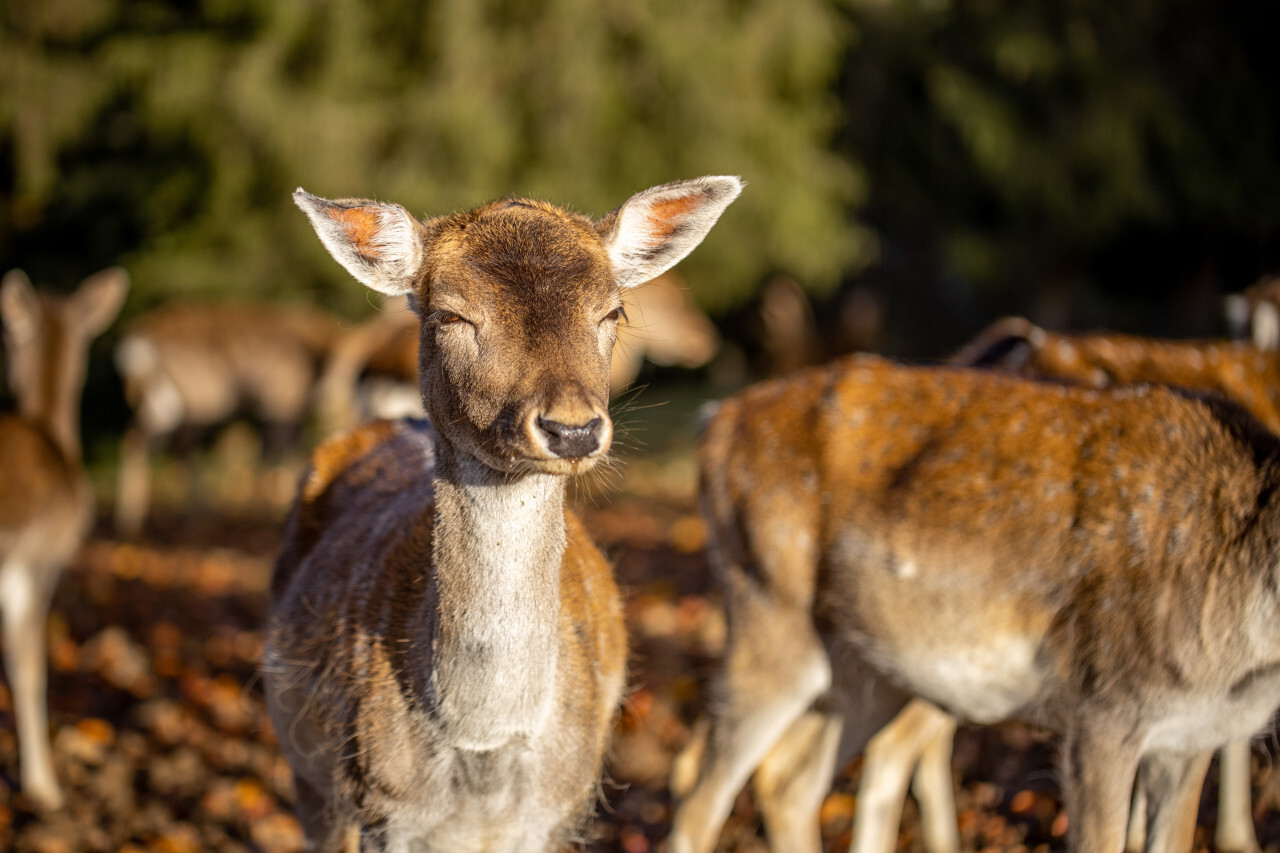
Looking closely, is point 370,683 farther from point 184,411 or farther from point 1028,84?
point 1028,84

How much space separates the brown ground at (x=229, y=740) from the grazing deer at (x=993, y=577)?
0.58 metres

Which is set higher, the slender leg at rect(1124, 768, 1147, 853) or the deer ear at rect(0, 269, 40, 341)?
the deer ear at rect(0, 269, 40, 341)

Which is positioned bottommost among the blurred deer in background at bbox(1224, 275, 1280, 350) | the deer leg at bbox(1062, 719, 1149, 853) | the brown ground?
the brown ground

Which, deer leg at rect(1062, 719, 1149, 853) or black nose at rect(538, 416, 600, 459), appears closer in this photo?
black nose at rect(538, 416, 600, 459)

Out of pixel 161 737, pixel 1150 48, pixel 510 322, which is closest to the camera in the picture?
pixel 510 322

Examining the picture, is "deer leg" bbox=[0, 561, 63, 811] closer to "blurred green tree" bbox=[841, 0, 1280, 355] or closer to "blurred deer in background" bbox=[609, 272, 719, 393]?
"blurred deer in background" bbox=[609, 272, 719, 393]

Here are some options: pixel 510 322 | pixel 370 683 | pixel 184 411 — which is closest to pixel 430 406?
pixel 510 322

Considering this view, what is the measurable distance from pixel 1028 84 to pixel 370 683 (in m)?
15.3

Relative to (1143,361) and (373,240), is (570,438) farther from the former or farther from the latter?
(1143,361)

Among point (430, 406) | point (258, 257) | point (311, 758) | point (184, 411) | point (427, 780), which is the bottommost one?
point (184, 411)

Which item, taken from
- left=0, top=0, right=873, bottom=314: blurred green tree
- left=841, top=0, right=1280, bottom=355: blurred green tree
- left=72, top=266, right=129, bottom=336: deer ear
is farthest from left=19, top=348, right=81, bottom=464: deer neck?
left=841, top=0, right=1280, bottom=355: blurred green tree

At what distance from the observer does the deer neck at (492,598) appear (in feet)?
8.60

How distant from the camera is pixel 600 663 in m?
3.11

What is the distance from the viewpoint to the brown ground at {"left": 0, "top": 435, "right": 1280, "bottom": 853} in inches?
186
